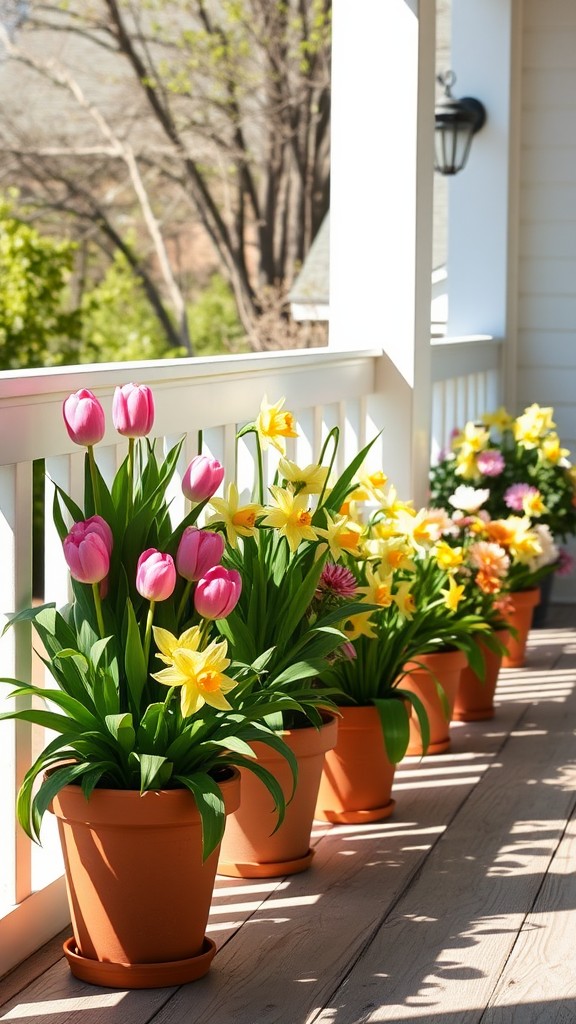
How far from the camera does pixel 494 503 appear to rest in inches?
163

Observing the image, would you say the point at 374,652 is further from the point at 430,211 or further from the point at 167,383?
the point at 430,211

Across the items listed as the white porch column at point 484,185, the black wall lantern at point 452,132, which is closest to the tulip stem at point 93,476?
the black wall lantern at point 452,132

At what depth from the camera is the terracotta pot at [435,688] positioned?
10.1 ft

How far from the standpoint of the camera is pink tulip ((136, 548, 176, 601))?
5.82 feet

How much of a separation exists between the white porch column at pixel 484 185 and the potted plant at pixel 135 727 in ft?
10.8

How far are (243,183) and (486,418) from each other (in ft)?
29.7

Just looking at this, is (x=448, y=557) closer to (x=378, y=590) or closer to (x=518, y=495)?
(x=378, y=590)

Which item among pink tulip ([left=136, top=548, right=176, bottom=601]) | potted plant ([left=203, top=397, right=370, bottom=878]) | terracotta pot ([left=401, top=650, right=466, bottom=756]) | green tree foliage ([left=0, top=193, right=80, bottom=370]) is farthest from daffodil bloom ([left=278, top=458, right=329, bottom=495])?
green tree foliage ([left=0, top=193, right=80, bottom=370])

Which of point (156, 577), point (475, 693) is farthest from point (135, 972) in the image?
point (475, 693)

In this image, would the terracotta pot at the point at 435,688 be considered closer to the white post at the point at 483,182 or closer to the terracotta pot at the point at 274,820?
the terracotta pot at the point at 274,820

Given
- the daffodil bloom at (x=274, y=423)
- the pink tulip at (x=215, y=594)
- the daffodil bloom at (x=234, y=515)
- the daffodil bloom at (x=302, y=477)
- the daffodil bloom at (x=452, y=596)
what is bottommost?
the daffodil bloom at (x=452, y=596)

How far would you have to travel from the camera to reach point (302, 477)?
7.35ft

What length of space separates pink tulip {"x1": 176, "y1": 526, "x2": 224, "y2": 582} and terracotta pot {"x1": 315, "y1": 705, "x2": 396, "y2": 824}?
883 millimetres

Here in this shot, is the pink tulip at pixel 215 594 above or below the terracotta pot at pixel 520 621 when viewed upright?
above
